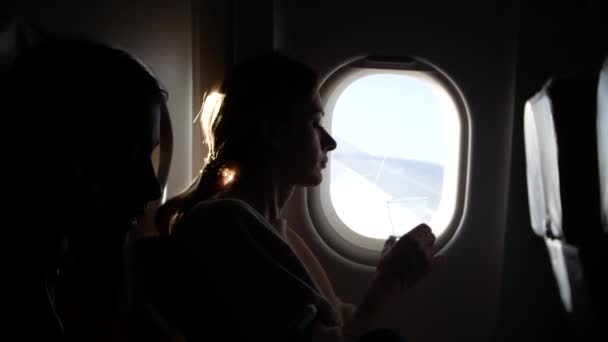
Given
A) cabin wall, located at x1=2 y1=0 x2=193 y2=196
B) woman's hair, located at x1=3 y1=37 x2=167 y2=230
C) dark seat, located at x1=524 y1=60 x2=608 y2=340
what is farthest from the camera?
dark seat, located at x1=524 y1=60 x2=608 y2=340

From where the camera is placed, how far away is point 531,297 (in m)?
1.35

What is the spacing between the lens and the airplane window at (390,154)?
1.34m

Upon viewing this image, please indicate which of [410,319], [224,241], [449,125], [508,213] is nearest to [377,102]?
[449,125]

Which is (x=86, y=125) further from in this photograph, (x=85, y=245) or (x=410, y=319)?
(x=410, y=319)

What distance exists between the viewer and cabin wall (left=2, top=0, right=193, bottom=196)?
2.39 feet

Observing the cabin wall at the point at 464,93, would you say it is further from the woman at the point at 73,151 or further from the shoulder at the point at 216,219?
the woman at the point at 73,151

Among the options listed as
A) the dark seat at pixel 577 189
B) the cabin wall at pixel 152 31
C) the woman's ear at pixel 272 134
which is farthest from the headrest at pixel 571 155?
the cabin wall at pixel 152 31

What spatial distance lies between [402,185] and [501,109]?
0.35 metres

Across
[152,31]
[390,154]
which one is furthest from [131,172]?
[390,154]

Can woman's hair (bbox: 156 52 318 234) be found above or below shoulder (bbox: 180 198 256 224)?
above

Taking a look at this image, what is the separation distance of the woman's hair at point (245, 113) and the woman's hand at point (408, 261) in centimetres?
33

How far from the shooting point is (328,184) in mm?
1359

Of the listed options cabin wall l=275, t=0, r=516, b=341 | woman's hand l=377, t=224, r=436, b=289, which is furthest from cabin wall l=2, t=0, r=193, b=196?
woman's hand l=377, t=224, r=436, b=289

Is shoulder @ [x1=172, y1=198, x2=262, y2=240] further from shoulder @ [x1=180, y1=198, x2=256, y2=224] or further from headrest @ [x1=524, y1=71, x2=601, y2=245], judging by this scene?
headrest @ [x1=524, y1=71, x2=601, y2=245]
